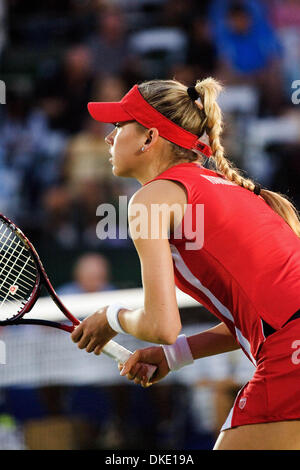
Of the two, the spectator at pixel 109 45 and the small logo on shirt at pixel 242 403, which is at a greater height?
the spectator at pixel 109 45

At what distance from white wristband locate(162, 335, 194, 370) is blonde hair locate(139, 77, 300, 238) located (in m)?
0.64

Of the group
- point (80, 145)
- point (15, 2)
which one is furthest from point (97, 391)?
point (15, 2)

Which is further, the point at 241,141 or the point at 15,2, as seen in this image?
the point at 15,2

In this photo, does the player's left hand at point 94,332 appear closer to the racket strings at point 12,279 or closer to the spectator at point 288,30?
the racket strings at point 12,279

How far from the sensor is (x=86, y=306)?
519 centimetres

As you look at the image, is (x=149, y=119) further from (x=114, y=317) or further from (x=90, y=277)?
(x=90, y=277)

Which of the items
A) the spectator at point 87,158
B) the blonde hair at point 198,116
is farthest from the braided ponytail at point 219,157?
the spectator at point 87,158

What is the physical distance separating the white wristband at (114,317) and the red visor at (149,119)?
0.64 metres

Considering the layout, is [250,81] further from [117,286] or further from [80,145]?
[117,286]

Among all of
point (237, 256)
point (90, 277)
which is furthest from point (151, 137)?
point (90, 277)

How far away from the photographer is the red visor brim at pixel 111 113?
3077 mm

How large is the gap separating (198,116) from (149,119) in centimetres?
20

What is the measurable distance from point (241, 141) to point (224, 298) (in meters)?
4.32

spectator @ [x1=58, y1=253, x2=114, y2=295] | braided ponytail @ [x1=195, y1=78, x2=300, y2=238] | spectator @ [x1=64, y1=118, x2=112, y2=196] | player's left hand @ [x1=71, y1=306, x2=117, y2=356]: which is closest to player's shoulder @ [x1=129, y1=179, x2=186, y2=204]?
braided ponytail @ [x1=195, y1=78, x2=300, y2=238]
